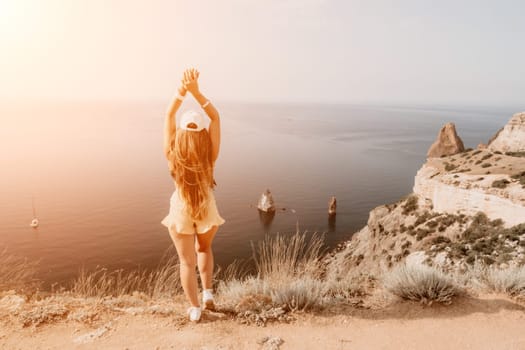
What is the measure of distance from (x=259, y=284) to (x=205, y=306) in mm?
901

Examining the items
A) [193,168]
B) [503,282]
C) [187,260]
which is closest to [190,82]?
[193,168]

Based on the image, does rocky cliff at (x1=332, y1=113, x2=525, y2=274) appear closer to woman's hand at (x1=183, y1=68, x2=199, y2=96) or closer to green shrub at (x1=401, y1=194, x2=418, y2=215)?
green shrub at (x1=401, y1=194, x2=418, y2=215)

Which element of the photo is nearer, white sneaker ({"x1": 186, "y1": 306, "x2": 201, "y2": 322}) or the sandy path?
the sandy path

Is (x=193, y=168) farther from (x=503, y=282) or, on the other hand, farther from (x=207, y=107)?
(x=503, y=282)

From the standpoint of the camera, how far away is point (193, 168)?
372 centimetres

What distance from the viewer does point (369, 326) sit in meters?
4.06

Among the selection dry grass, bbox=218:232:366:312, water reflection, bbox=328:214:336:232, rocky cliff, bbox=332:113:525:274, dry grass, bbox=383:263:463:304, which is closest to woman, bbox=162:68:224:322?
dry grass, bbox=218:232:366:312

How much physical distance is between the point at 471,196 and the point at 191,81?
3509 centimetres

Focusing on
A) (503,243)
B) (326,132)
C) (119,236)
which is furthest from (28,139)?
(503,243)

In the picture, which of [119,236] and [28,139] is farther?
[28,139]

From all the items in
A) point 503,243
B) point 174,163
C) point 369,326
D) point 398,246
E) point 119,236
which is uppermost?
point 174,163

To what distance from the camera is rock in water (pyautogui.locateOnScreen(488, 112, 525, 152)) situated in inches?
2179

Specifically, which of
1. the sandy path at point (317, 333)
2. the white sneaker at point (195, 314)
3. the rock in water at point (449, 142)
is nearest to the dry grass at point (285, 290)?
the sandy path at point (317, 333)

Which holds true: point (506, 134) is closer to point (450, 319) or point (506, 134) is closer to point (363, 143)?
point (450, 319)
